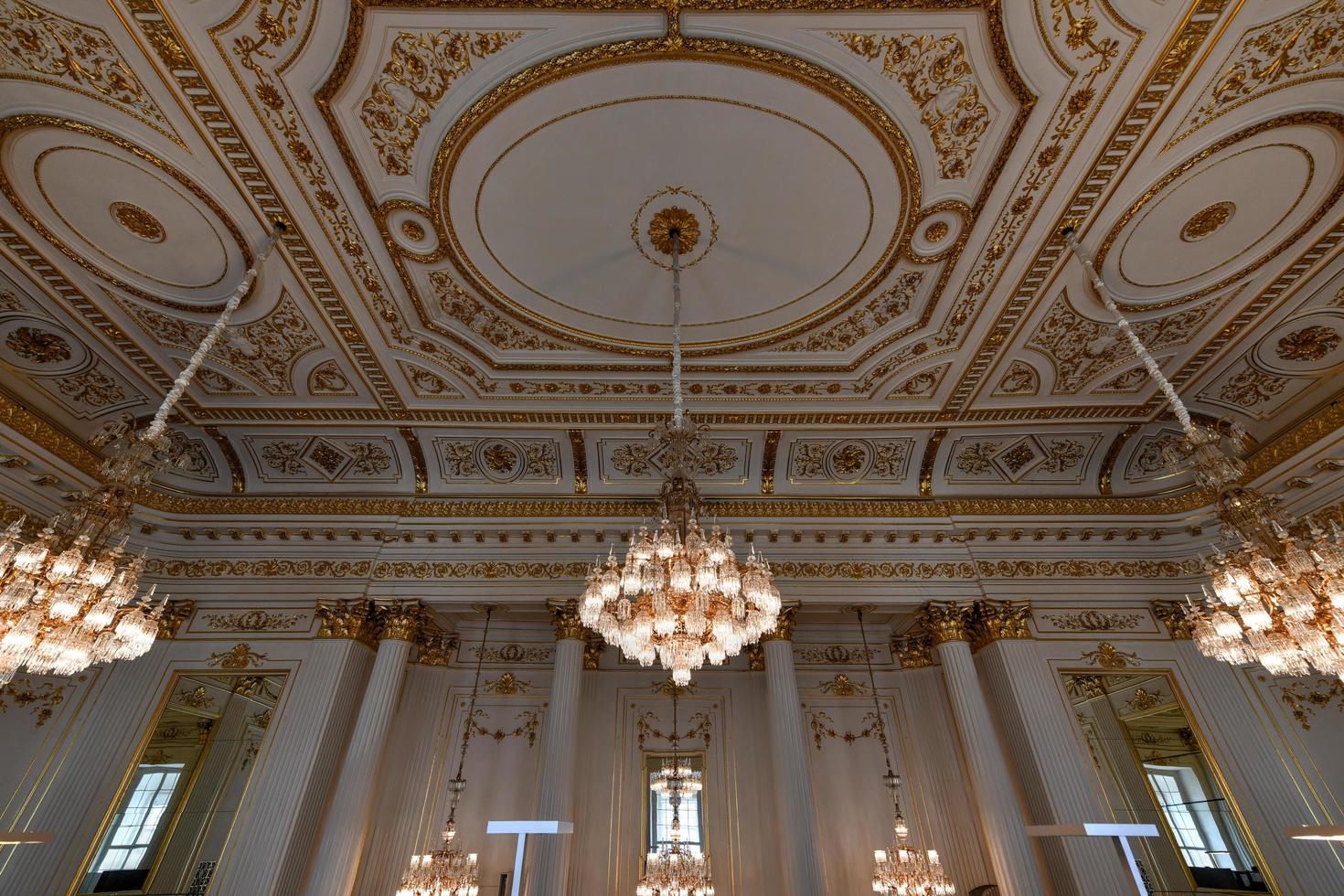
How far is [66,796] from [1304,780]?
1417 centimetres

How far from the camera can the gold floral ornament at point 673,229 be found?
219 inches

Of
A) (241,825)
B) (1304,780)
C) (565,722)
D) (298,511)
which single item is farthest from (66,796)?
(1304,780)

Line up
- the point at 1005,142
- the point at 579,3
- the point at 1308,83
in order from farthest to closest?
the point at 1005,142 → the point at 1308,83 → the point at 579,3

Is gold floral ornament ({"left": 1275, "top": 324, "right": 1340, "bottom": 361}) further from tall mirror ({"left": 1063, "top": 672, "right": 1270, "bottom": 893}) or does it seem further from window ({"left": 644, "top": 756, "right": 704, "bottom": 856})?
window ({"left": 644, "top": 756, "right": 704, "bottom": 856})

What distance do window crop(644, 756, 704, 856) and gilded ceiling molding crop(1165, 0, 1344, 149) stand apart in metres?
9.20

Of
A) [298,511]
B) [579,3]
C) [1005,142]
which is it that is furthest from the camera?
[298,511]

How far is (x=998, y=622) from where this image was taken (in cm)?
797

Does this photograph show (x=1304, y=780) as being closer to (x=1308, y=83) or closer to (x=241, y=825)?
(x=1308, y=83)

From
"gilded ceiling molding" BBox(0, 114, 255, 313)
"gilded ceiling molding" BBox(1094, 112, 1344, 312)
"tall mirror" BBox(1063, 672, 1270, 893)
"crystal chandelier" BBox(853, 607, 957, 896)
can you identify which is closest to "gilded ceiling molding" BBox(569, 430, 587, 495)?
"gilded ceiling molding" BBox(0, 114, 255, 313)

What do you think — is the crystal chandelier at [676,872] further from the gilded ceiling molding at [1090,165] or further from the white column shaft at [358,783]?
the gilded ceiling molding at [1090,165]

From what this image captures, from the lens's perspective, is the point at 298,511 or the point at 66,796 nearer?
the point at 66,796

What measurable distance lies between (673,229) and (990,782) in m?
7.15

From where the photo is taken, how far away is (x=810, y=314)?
6684 mm

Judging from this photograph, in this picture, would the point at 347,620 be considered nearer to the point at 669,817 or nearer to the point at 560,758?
the point at 560,758
